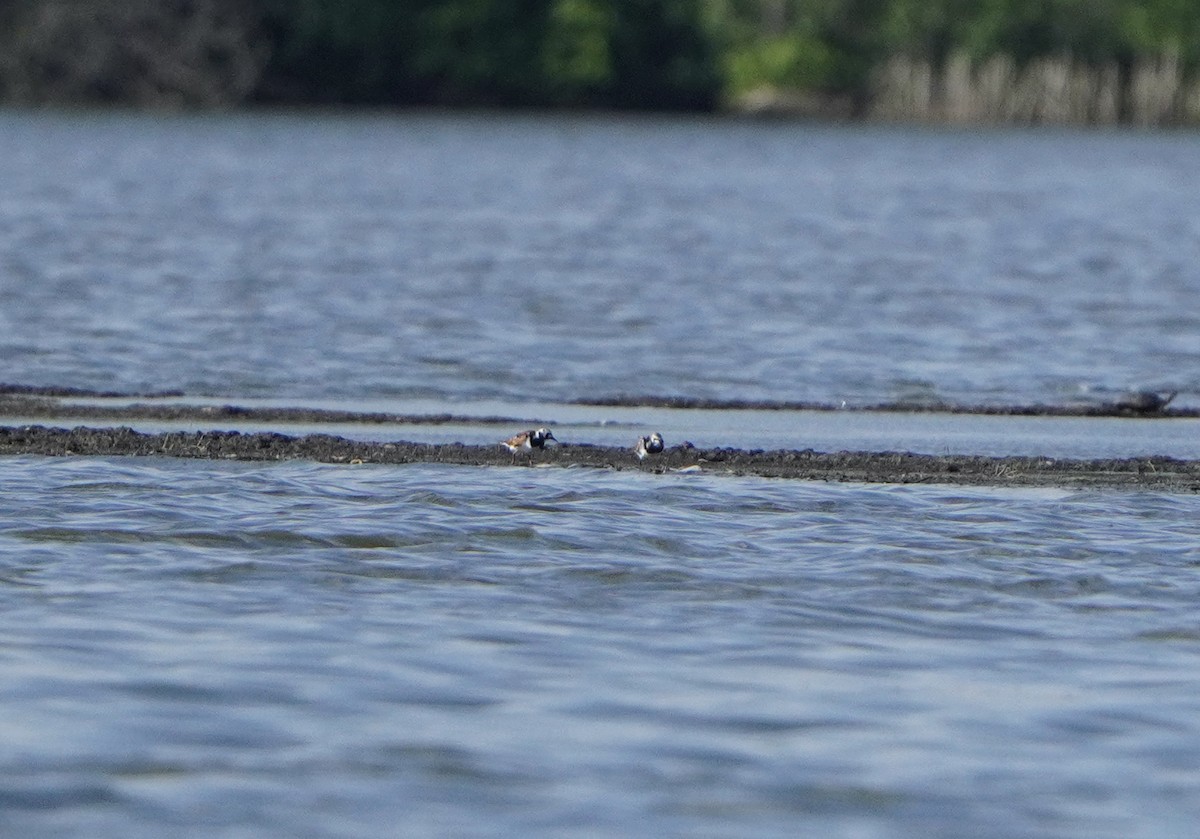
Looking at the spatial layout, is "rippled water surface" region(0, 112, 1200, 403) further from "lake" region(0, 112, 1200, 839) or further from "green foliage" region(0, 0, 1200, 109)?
"green foliage" region(0, 0, 1200, 109)

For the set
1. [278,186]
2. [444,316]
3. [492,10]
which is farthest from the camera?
[492,10]

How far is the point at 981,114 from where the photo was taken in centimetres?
11106

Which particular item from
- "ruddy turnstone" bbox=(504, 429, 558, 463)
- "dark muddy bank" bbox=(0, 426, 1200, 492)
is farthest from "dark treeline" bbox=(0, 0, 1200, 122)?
"ruddy turnstone" bbox=(504, 429, 558, 463)

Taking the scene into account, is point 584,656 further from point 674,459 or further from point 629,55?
point 629,55

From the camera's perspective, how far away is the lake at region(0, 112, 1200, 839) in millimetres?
7312

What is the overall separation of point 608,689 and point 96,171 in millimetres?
43545

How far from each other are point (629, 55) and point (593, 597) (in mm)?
99234

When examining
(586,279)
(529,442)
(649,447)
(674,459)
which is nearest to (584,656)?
(674,459)

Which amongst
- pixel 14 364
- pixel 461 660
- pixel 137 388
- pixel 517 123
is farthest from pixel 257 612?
pixel 517 123

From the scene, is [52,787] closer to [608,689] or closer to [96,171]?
[608,689]

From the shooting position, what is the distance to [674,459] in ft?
43.9

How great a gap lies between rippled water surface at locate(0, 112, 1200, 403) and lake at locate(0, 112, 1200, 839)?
13cm

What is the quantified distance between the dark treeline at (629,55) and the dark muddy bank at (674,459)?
266ft

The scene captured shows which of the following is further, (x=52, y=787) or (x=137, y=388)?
(x=137, y=388)
